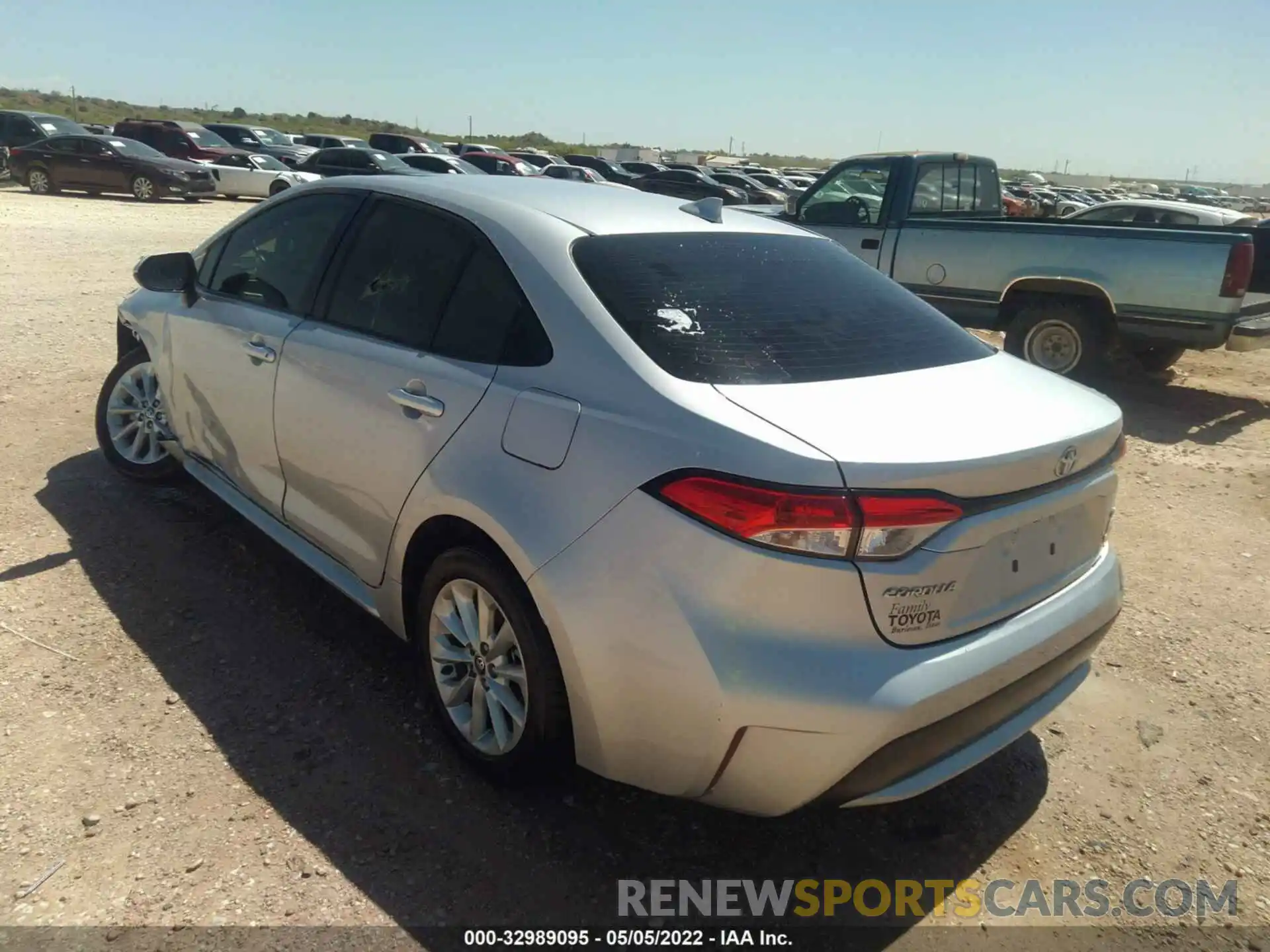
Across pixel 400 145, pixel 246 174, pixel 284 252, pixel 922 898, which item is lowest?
pixel 922 898

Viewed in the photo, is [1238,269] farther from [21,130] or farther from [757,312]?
[21,130]

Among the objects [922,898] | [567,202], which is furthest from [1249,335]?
[922,898]

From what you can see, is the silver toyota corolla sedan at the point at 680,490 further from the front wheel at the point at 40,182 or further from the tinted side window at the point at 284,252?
the front wheel at the point at 40,182

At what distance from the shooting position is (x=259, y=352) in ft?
12.1

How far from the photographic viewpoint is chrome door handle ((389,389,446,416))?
2842 mm

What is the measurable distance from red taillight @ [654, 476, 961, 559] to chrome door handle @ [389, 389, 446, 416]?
3.34 feet

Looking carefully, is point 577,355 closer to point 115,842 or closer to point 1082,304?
point 115,842

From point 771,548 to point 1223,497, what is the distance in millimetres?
5128

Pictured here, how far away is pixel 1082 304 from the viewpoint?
809 cm

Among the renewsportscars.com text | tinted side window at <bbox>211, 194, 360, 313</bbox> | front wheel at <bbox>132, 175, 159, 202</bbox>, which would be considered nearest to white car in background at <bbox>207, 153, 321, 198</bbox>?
front wheel at <bbox>132, 175, 159, 202</bbox>

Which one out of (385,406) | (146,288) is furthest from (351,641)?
(146,288)

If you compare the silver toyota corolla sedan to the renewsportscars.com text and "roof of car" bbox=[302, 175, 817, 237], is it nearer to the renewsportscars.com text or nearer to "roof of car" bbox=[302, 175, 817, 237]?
"roof of car" bbox=[302, 175, 817, 237]

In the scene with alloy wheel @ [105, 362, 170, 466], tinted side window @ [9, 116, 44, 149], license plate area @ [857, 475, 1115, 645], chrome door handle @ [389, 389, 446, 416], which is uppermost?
tinted side window @ [9, 116, 44, 149]

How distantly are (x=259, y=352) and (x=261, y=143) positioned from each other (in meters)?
30.1
